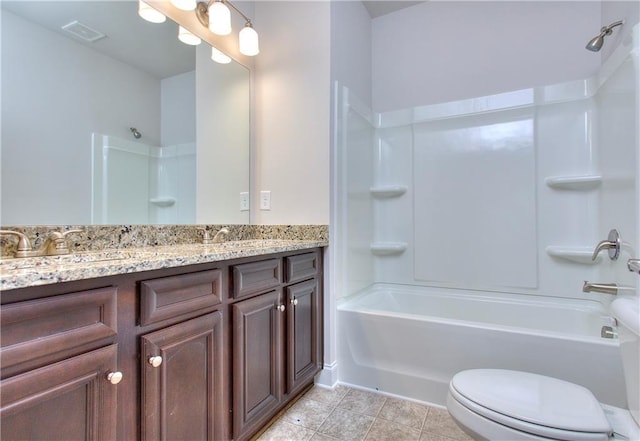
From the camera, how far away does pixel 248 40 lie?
181 centimetres

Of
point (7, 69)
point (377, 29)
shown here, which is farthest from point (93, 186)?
point (377, 29)

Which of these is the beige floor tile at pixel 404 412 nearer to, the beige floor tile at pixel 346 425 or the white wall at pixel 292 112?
the beige floor tile at pixel 346 425

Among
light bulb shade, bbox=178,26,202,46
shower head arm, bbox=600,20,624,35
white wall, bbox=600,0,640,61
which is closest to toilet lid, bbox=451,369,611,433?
white wall, bbox=600,0,640,61

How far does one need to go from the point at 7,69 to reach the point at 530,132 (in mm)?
2670

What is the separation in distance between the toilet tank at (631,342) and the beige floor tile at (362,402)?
40.2 inches

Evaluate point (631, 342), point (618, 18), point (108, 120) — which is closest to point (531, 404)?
point (631, 342)

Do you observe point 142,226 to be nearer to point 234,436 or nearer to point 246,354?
point 246,354

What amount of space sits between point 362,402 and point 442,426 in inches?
16.1

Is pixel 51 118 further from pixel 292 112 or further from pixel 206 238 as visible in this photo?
pixel 292 112

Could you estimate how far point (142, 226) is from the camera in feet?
4.68

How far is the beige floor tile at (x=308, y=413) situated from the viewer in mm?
1511

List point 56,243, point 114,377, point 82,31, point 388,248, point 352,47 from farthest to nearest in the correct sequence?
point 388,248, point 352,47, point 82,31, point 56,243, point 114,377

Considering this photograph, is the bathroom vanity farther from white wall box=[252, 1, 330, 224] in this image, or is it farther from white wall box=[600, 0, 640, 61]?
white wall box=[600, 0, 640, 61]

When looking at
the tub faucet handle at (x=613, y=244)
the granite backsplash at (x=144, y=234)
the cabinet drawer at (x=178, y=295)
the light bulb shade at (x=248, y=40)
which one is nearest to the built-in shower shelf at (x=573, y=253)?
the tub faucet handle at (x=613, y=244)
